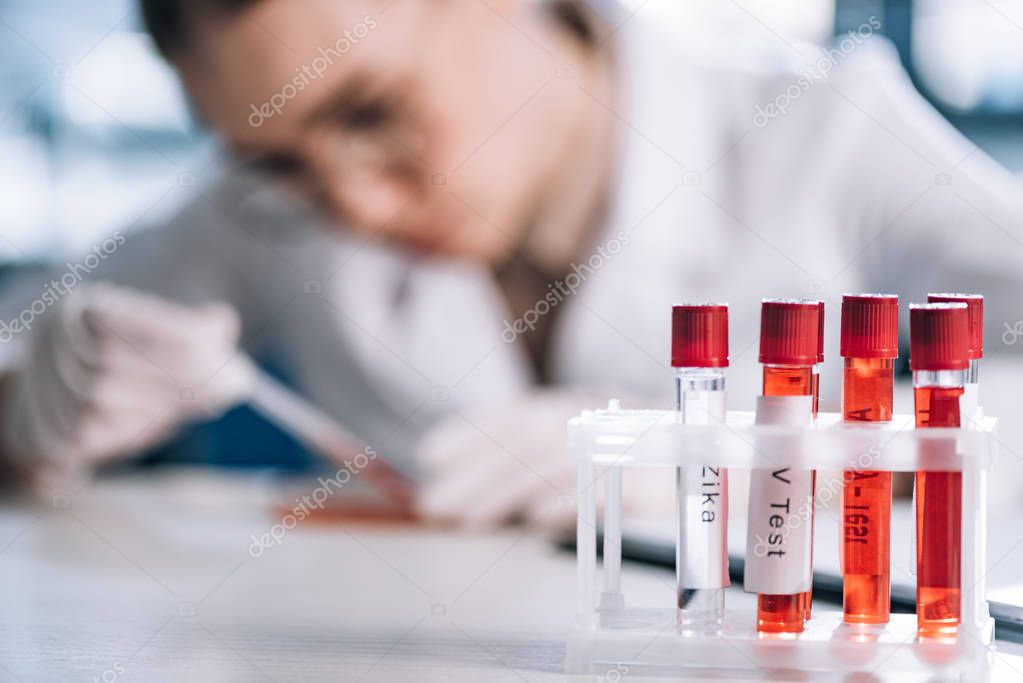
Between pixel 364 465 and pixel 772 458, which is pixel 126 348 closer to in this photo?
pixel 364 465

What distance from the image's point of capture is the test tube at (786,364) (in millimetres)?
529

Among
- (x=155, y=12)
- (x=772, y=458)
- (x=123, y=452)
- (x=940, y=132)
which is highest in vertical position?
(x=155, y=12)

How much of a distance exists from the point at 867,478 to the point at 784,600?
7cm

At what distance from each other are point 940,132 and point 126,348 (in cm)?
93

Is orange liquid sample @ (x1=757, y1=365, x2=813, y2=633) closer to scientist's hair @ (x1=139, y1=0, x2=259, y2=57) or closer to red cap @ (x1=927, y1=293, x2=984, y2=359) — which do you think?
red cap @ (x1=927, y1=293, x2=984, y2=359)

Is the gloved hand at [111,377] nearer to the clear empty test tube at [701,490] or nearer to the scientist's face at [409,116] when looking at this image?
the scientist's face at [409,116]

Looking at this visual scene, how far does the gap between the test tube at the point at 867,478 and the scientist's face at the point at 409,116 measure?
0.81 meters

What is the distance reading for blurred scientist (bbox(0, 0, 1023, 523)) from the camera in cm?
120

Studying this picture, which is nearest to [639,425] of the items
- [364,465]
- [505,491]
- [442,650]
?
[442,650]

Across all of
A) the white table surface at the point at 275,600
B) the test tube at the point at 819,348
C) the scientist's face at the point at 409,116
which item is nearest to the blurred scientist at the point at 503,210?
the scientist's face at the point at 409,116

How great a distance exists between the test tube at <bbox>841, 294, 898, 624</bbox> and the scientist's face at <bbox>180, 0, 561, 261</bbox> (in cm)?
81

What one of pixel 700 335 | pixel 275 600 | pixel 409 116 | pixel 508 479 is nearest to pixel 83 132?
pixel 409 116

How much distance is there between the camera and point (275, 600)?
2.39ft

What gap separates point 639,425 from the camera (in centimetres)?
54
